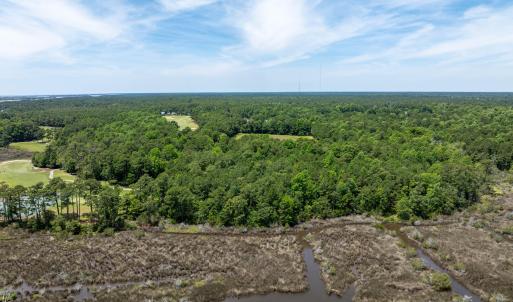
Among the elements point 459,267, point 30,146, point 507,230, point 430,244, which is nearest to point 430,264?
point 459,267

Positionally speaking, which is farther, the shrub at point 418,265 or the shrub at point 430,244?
the shrub at point 430,244

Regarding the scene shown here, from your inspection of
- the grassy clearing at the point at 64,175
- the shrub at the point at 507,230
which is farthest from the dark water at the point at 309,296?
the grassy clearing at the point at 64,175

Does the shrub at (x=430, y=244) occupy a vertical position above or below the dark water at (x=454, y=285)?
above

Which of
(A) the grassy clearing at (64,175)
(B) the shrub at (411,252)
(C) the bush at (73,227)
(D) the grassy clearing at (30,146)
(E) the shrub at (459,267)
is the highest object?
(D) the grassy clearing at (30,146)

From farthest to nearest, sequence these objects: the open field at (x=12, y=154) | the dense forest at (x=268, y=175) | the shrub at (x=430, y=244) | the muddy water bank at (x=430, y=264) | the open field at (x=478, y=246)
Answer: the open field at (x=12, y=154)
the dense forest at (x=268, y=175)
the shrub at (x=430, y=244)
the open field at (x=478, y=246)
the muddy water bank at (x=430, y=264)

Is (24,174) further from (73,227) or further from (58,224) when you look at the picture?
(73,227)

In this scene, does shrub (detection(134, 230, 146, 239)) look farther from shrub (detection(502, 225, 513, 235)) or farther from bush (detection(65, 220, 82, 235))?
shrub (detection(502, 225, 513, 235))

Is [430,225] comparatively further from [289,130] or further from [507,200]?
[289,130]

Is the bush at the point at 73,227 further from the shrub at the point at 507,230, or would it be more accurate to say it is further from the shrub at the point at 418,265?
the shrub at the point at 507,230

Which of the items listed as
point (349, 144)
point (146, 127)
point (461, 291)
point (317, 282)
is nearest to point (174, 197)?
point (317, 282)
